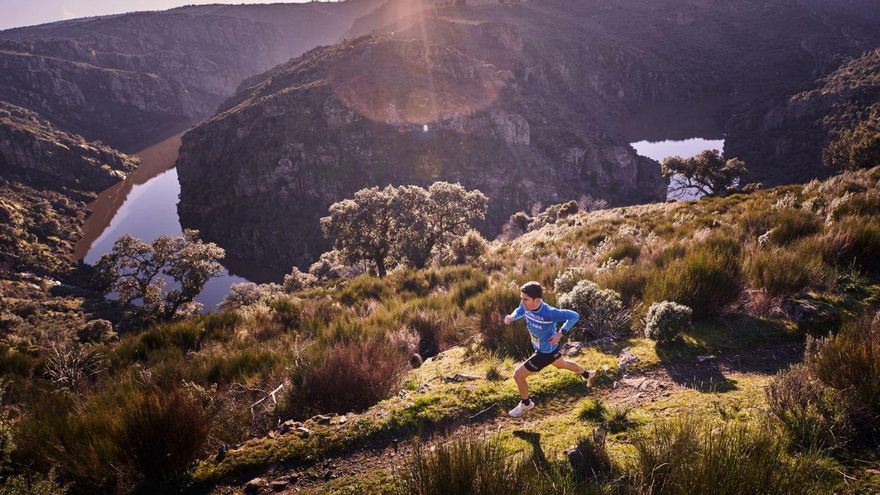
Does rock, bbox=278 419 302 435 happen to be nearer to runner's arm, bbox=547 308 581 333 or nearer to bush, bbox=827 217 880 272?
runner's arm, bbox=547 308 581 333

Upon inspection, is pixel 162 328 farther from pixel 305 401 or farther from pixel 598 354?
pixel 598 354

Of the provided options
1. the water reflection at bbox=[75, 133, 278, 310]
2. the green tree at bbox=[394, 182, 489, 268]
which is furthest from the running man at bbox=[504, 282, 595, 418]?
the water reflection at bbox=[75, 133, 278, 310]

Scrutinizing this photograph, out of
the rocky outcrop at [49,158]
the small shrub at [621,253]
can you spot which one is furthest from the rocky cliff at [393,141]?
the small shrub at [621,253]

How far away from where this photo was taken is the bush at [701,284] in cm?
606

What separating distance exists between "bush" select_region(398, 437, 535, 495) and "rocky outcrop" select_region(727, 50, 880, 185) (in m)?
95.6

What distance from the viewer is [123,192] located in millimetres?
139375

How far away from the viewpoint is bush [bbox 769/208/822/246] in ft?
29.0

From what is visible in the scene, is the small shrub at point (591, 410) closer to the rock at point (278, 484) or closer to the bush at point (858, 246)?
the rock at point (278, 484)

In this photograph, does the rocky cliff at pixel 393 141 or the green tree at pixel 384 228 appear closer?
the green tree at pixel 384 228

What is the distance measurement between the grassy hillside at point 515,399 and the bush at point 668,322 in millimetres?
127

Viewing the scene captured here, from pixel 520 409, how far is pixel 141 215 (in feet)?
500

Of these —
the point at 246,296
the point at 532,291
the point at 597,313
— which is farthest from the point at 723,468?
the point at 246,296

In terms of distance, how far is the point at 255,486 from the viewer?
3512mm

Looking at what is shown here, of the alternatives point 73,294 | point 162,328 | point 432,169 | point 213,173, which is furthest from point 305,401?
point 213,173
